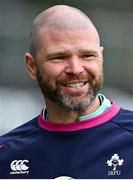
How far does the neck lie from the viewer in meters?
3.11

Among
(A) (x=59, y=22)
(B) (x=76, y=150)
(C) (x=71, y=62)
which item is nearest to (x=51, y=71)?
(C) (x=71, y=62)

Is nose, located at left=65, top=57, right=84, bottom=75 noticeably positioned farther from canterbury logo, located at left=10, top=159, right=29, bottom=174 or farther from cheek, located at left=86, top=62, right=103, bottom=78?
canterbury logo, located at left=10, top=159, right=29, bottom=174

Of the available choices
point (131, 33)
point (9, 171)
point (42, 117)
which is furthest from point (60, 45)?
point (131, 33)

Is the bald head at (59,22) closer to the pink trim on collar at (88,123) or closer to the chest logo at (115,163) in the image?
the pink trim on collar at (88,123)

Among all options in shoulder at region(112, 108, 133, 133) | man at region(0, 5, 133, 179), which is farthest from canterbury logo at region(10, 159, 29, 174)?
shoulder at region(112, 108, 133, 133)

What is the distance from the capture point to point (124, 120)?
10.1ft

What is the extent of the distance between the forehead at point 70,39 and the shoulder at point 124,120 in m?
0.32

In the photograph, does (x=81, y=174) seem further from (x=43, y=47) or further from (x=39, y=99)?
(x=39, y=99)

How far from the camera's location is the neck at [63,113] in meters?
3.11

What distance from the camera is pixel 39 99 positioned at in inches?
355

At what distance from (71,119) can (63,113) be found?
0.15ft

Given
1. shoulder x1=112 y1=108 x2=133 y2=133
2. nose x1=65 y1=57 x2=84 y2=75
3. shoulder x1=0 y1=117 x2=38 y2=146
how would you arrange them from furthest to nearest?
shoulder x1=0 y1=117 x2=38 y2=146 < shoulder x1=112 y1=108 x2=133 y2=133 < nose x1=65 y1=57 x2=84 y2=75

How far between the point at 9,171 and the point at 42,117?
0.96ft

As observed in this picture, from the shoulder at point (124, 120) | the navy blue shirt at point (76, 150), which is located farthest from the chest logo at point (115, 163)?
the shoulder at point (124, 120)
